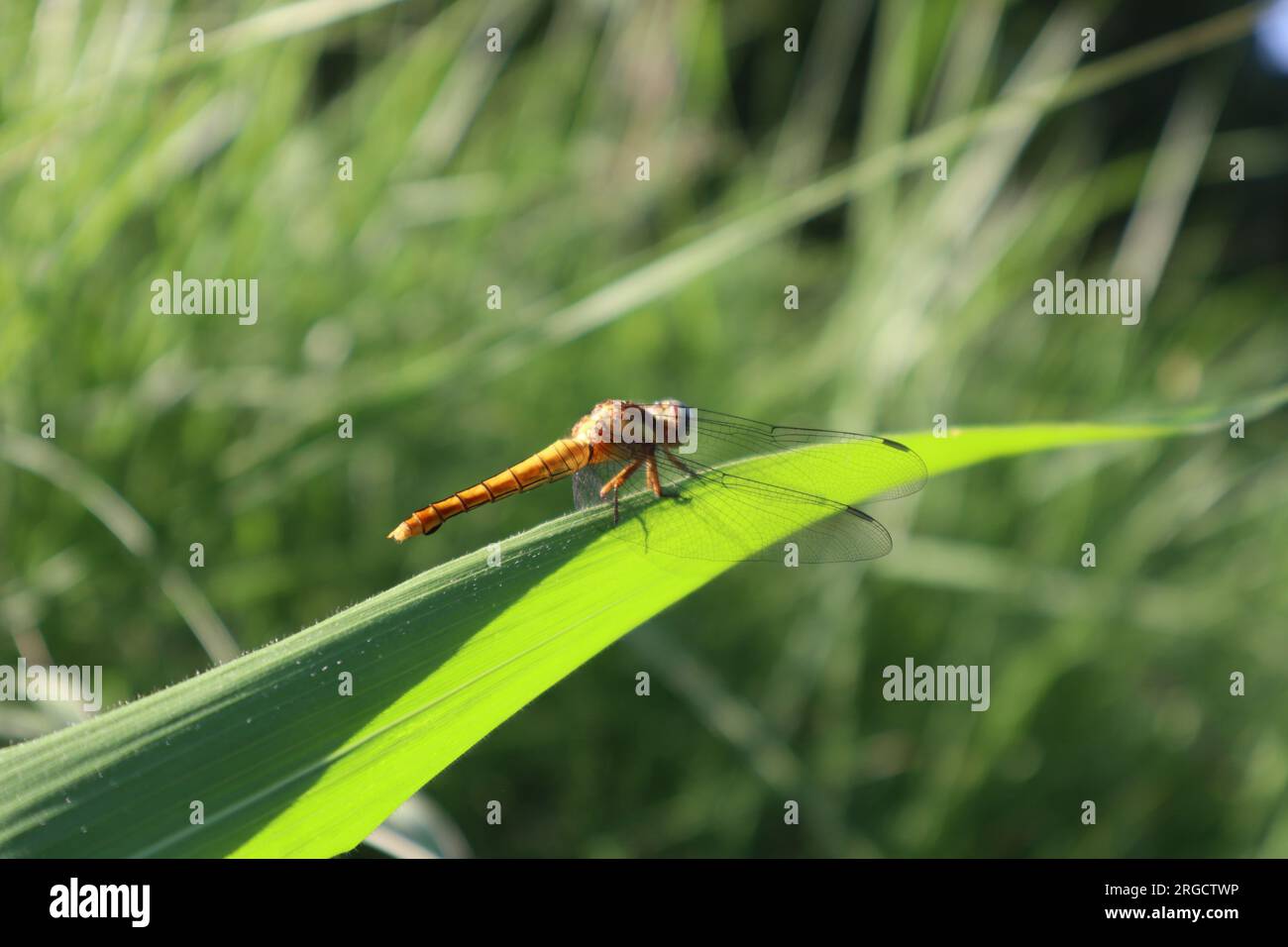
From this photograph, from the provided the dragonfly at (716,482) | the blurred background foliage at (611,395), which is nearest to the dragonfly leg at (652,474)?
the dragonfly at (716,482)

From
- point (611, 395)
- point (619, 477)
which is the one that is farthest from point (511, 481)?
point (611, 395)

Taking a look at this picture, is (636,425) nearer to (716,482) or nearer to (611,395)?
(716,482)

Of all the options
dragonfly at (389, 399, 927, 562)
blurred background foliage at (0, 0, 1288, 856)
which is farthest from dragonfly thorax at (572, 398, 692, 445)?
blurred background foliage at (0, 0, 1288, 856)

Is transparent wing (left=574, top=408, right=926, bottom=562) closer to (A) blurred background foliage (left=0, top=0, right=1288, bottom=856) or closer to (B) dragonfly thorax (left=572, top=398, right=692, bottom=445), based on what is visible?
(B) dragonfly thorax (left=572, top=398, right=692, bottom=445)

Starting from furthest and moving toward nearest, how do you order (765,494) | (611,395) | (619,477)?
1. (611,395)
2. (619,477)
3. (765,494)

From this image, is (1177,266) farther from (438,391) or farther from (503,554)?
(503,554)

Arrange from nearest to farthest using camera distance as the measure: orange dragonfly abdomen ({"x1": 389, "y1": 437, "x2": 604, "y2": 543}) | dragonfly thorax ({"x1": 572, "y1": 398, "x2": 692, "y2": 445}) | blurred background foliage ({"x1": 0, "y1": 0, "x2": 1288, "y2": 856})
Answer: orange dragonfly abdomen ({"x1": 389, "y1": 437, "x2": 604, "y2": 543}), dragonfly thorax ({"x1": 572, "y1": 398, "x2": 692, "y2": 445}), blurred background foliage ({"x1": 0, "y1": 0, "x2": 1288, "y2": 856})

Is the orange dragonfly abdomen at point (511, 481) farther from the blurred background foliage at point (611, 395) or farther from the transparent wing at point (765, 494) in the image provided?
the blurred background foliage at point (611, 395)
